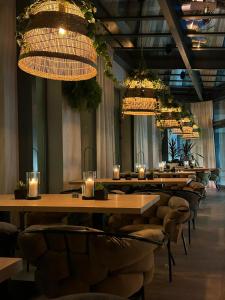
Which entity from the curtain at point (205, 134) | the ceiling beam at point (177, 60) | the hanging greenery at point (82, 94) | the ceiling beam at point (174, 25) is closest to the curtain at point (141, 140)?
the ceiling beam at point (177, 60)

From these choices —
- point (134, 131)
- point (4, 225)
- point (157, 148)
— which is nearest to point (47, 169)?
point (4, 225)

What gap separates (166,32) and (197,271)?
5.78 metres

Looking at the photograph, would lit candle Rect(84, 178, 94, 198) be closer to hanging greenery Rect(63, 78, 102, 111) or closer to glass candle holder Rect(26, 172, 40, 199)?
glass candle holder Rect(26, 172, 40, 199)

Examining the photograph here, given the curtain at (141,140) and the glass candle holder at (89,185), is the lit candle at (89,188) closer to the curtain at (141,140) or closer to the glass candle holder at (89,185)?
the glass candle holder at (89,185)

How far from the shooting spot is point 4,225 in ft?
9.17

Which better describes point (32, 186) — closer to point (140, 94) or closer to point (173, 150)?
point (140, 94)

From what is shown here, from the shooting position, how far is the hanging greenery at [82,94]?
6.09 metres

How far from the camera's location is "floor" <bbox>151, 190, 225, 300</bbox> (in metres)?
3.30

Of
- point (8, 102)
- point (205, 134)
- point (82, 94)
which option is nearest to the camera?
point (8, 102)

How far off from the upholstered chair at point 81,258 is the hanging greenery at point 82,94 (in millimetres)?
4088

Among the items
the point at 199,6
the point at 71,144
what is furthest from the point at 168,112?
the point at 71,144

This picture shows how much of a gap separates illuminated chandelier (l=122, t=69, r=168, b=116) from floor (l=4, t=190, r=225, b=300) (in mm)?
1931

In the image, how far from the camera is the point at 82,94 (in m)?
6.18

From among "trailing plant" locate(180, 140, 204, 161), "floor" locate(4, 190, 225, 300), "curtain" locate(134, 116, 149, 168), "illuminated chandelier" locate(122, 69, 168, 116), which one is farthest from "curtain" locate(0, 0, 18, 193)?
"trailing plant" locate(180, 140, 204, 161)
